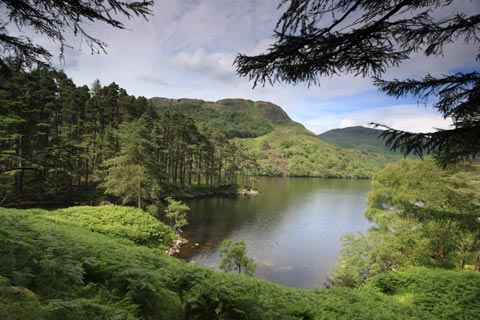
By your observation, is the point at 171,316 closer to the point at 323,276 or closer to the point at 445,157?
the point at 445,157

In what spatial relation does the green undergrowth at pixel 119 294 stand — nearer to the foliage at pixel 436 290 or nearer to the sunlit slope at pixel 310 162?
the foliage at pixel 436 290

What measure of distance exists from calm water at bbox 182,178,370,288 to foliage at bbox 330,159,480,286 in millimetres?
3532

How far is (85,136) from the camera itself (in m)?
31.8

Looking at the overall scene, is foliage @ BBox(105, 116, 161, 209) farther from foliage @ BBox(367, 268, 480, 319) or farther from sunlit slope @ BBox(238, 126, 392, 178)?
sunlit slope @ BBox(238, 126, 392, 178)

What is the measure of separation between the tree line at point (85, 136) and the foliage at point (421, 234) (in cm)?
1986

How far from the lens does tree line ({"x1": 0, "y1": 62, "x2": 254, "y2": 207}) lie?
24656 millimetres

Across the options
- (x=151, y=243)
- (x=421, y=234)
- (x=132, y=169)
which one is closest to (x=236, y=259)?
(x=151, y=243)

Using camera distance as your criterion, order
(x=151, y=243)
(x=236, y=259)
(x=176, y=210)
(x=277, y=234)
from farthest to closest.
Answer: (x=277, y=234)
(x=176, y=210)
(x=151, y=243)
(x=236, y=259)

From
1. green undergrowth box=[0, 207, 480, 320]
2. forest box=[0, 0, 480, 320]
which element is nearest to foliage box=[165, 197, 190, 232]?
forest box=[0, 0, 480, 320]

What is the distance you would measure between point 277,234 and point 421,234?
1467cm

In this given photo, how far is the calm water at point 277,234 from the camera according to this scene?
1936 centimetres

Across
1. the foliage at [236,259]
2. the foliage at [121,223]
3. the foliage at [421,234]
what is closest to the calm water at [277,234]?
the foliage at [121,223]

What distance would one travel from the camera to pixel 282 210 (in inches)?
1614

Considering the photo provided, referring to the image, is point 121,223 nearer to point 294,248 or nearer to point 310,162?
point 294,248
